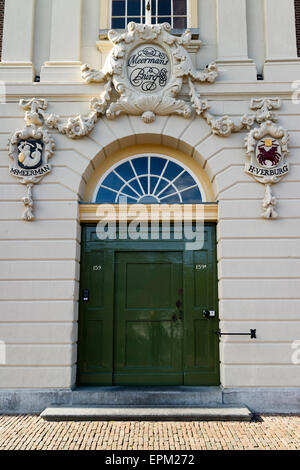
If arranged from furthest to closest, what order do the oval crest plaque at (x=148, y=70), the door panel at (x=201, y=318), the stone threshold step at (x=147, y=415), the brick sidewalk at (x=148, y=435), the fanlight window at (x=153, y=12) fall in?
the fanlight window at (x=153, y=12) → the oval crest plaque at (x=148, y=70) → the door panel at (x=201, y=318) → the stone threshold step at (x=147, y=415) → the brick sidewalk at (x=148, y=435)

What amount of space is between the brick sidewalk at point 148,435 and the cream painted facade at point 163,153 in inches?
24.0

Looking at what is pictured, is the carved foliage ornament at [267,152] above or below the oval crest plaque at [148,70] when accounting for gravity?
below

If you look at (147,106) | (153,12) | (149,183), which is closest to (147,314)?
(149,183)

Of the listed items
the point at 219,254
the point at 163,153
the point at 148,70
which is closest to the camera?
the point at 219,254

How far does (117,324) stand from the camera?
269 inches

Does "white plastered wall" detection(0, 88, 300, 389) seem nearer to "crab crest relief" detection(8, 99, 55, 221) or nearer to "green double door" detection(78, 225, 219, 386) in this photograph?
"crab crest relief" detection(8, 99, 55, 221)

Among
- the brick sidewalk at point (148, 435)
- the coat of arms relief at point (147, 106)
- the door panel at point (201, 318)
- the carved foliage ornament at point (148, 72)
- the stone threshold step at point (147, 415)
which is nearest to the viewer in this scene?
the brick sidewalk at point (148, 435)

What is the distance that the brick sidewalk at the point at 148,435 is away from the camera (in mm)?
4949

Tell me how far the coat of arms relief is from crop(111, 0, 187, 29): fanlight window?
61 cm

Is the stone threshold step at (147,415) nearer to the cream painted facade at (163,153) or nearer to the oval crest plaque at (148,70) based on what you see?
the cream painted facade at (163,153)

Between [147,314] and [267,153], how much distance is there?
3483 millimetres

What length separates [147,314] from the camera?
684 centimetres

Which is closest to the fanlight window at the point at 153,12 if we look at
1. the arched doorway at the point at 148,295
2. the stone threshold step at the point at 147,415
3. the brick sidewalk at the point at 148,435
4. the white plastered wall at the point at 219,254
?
the white plastered wall at the point at 219,254

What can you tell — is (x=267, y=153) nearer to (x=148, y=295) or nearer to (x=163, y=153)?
(x=163, y=153)
